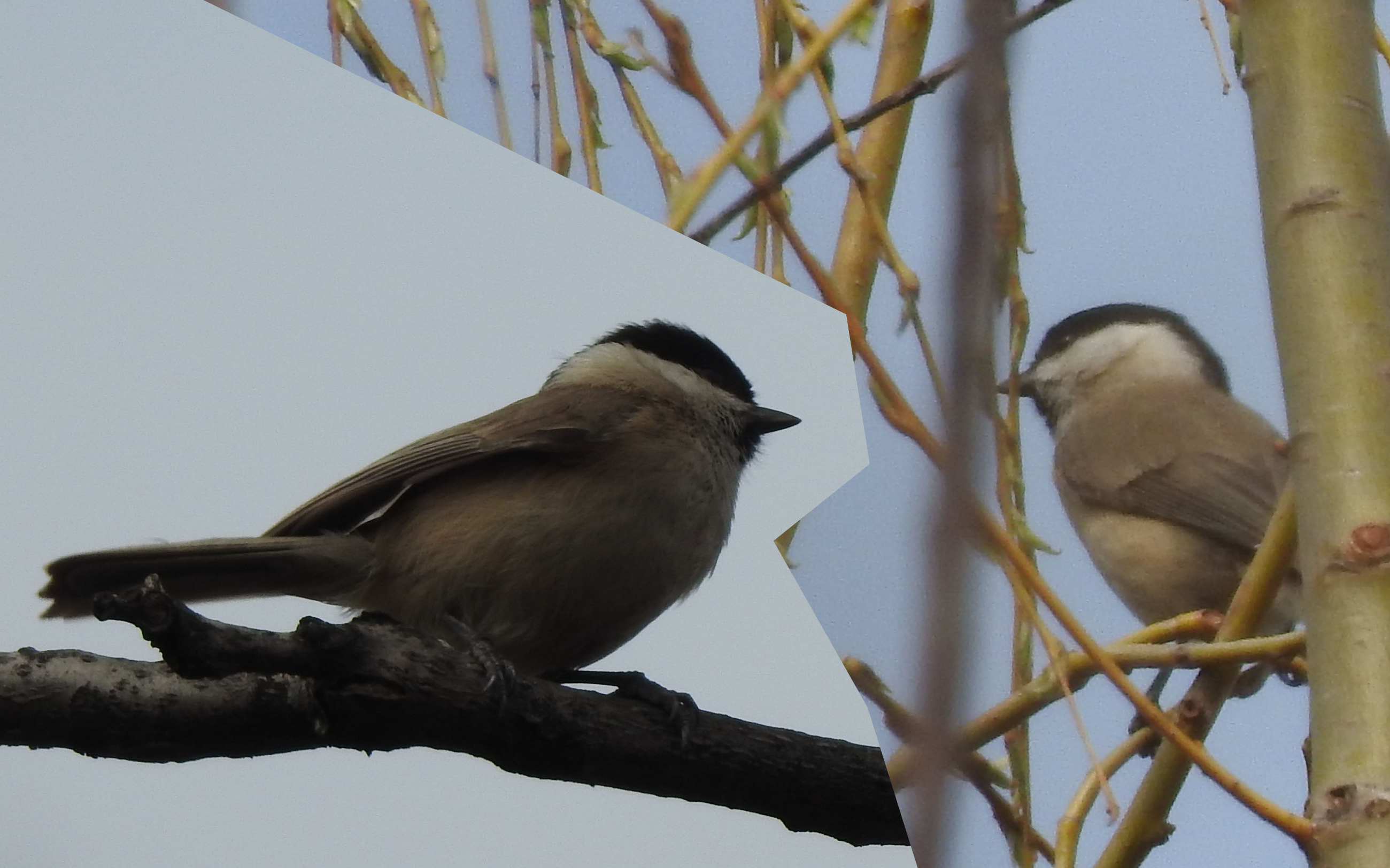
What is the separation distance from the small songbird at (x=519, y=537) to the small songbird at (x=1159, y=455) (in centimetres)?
89

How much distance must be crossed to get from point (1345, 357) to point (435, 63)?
2.60 feet

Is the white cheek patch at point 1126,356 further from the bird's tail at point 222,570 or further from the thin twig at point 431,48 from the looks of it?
the bird's tail at point 222,570

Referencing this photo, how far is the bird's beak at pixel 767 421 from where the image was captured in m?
1.83

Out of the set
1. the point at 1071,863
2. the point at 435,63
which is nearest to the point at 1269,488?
the point at 1071,863

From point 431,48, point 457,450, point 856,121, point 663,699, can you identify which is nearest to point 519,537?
point 457,450

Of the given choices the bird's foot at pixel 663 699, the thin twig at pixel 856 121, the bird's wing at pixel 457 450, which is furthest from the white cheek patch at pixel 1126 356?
the bird's wing at pixel 457 450

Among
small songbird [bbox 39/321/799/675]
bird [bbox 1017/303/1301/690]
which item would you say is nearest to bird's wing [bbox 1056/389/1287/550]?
bird [bbox 1017/303/1301/690]

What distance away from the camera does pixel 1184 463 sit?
625 mm

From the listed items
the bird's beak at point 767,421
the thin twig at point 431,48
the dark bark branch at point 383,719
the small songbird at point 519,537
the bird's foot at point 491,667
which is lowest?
the dark bark branch at point 383,719

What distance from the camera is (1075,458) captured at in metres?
0.68

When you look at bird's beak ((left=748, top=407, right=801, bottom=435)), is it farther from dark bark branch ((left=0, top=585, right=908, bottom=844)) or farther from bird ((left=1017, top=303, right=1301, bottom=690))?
bird ((left=1017, top=303, right=1301, bottom=690))

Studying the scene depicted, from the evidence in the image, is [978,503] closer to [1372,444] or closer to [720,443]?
[1372,444]

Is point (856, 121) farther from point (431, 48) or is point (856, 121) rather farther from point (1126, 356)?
point (431, 48)

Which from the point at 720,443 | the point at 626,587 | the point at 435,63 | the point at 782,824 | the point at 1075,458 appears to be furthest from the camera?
the point at 720,443
